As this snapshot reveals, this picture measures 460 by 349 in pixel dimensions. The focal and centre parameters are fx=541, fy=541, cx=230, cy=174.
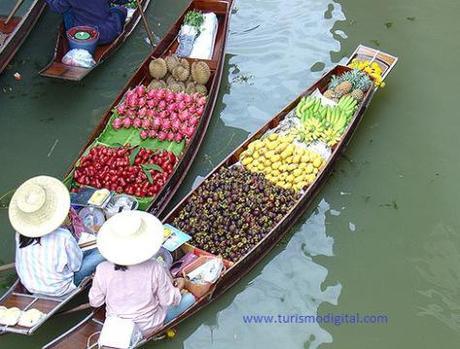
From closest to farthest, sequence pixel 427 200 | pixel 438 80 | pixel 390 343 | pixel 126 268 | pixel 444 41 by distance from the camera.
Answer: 1. pixel 126 268
2. pixel 390 343
3. pixel 427 200
4. pixel 438 80
5. pixel 444 41

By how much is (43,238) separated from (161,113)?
212 centimetres

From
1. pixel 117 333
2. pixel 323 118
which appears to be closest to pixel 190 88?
pixel 323 118

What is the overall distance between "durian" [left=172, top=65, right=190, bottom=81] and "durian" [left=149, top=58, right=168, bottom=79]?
0.12 m

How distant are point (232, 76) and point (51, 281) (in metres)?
3.56

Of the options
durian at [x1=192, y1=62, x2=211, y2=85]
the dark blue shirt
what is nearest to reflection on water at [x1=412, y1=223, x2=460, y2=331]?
durian at [x1=192, y1=62, x2=211, y2=85]

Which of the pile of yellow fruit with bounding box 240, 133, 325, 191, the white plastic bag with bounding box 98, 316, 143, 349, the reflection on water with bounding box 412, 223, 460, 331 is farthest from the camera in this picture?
the pile of yellow fruit with bounding box 240, 133, 325, 191

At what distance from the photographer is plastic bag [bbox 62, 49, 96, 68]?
6031 mm

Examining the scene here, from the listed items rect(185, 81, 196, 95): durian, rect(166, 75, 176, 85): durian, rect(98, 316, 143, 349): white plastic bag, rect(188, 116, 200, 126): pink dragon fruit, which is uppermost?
rect(166, 75, 176, 85): durian

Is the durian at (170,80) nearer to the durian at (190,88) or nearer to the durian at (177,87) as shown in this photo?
Answer: the durian at (177,87)

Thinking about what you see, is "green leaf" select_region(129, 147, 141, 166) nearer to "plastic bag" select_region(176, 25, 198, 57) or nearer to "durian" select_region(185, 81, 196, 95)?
"durian" select_region(185, 81, 196, 95)

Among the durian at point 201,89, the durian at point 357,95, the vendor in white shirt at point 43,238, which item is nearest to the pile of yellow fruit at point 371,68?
the durian at point 357,95

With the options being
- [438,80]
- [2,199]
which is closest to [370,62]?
[438,80]

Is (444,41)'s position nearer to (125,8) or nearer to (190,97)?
(190,97)

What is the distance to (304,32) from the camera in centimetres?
691
